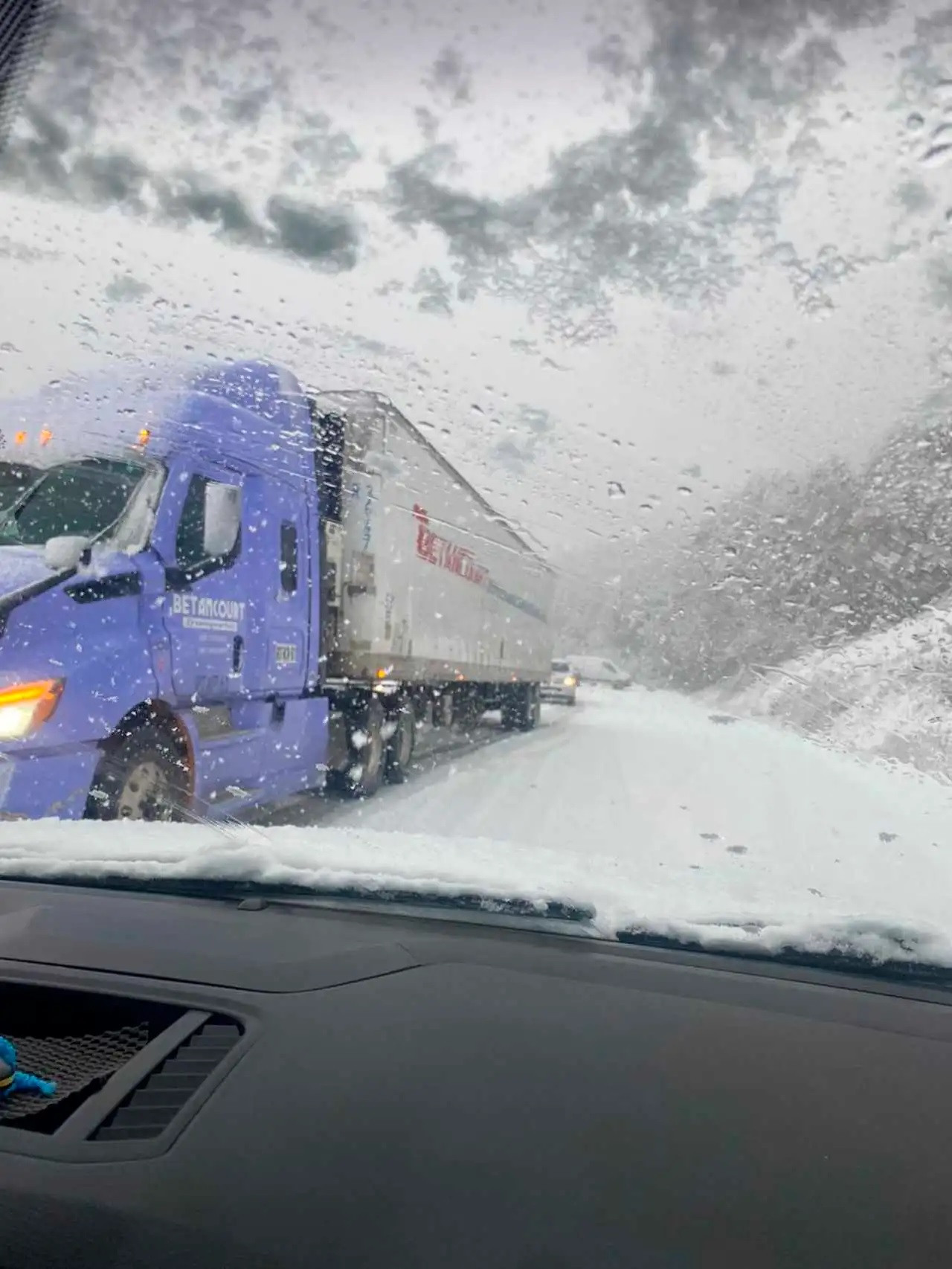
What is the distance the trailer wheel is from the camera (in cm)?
1162

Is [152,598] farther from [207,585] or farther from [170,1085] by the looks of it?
[170,1085]

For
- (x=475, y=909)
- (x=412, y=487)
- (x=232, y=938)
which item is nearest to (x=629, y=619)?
(x=412, y=487)

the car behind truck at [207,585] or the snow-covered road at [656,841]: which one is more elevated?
the car behind truck at [207,585]

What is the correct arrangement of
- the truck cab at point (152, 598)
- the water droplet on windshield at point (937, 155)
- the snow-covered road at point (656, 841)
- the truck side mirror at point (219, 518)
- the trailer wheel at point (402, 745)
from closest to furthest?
the snow-covered road at point (656, 841) → the water droplet on windshield at point (937, 155) → the truck cab at point (152, 598) → the truck side mirror at point (219, 518) → the trailer wheel at point (402, 745)

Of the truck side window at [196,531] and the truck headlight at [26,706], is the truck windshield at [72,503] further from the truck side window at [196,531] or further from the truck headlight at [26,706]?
the truck headlight at [26,706]

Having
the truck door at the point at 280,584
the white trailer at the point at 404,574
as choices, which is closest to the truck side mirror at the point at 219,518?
the truck door at the point at 280,584

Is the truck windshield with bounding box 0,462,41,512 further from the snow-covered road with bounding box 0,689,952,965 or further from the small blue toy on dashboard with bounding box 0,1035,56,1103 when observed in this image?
the small blue toy on dashboard with bounding box 0,1035,56,1103

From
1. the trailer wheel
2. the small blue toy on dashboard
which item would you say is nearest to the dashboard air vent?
A: the small blue toy on dashboard

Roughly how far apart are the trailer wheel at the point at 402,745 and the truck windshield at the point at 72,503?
483 centimetres

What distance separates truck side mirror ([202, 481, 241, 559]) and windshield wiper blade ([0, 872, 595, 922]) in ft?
13.8

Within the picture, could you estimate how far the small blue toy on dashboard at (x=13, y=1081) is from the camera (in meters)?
2.34

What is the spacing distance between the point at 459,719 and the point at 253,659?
6.36 metres

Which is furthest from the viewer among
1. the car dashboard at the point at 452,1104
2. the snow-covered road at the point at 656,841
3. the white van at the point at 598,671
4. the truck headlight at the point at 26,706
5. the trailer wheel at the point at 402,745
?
the trailer wheel at the point at 402,745

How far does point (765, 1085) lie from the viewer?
8.77ft
